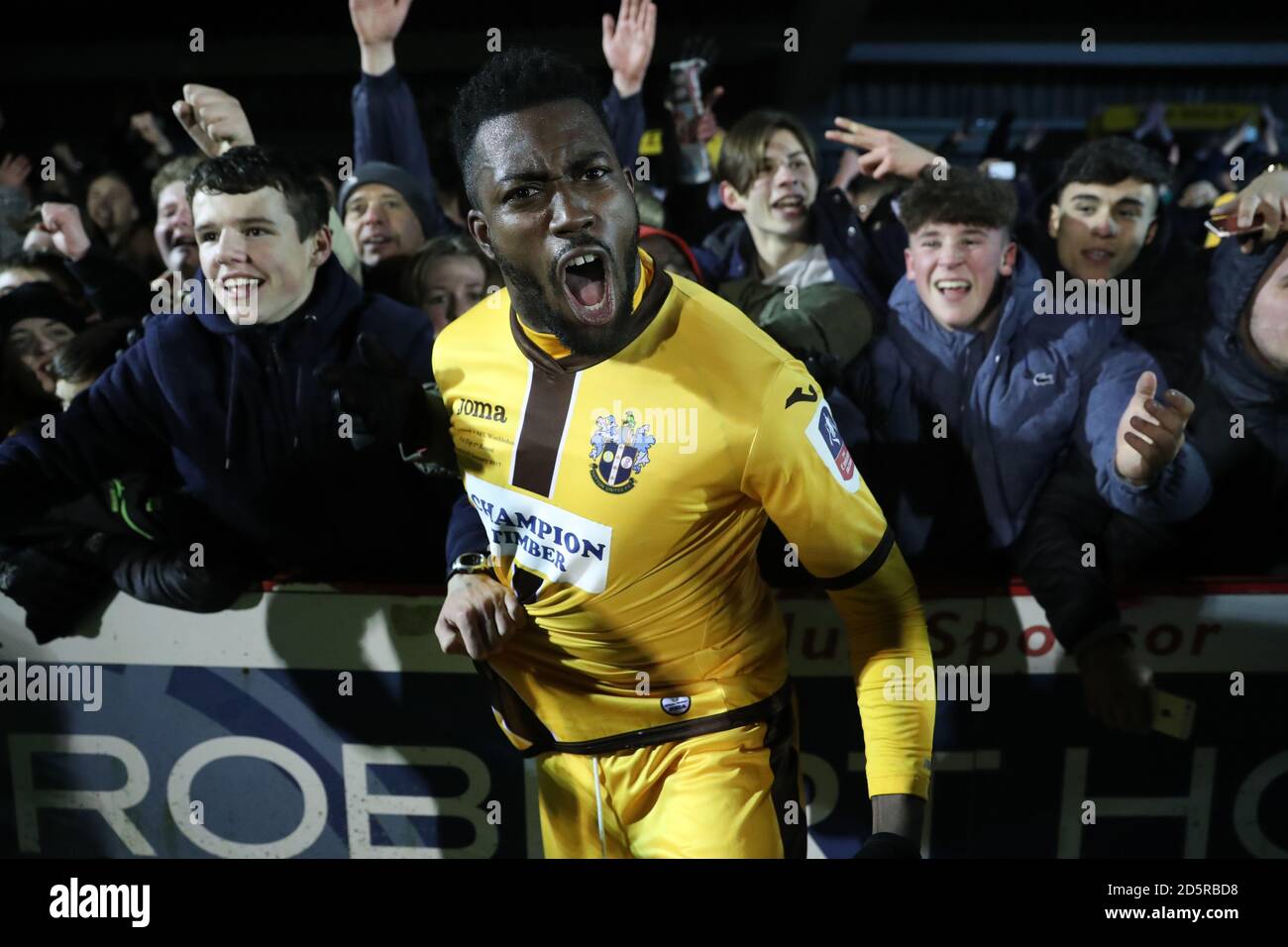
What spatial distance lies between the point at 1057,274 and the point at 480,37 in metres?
1.46

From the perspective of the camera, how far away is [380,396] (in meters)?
2.15

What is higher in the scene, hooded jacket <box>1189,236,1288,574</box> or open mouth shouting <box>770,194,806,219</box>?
open mouth shouting <box>770,194,806,219</box>

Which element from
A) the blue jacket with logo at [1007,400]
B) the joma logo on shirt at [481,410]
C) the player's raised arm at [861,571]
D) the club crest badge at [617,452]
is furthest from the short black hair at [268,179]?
the blue jacket with logo at [1007,400]

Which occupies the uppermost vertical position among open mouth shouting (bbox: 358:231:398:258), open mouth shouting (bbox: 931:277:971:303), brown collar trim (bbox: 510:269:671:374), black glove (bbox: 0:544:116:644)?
open mouth shouting (bbox: 358:231:398:258)

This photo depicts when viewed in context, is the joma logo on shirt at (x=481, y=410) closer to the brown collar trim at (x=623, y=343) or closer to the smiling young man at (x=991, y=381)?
the brown collar trim at (x=623, y=343)

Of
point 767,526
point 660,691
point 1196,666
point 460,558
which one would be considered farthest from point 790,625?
point 1196,666

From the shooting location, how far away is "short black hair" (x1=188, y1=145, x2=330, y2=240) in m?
2.35

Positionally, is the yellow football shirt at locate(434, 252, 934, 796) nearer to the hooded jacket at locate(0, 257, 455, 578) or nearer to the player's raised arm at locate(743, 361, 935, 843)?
the player's raised arm at locate(743, 361, 935, 843)

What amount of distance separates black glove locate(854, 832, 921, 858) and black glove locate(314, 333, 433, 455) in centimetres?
121

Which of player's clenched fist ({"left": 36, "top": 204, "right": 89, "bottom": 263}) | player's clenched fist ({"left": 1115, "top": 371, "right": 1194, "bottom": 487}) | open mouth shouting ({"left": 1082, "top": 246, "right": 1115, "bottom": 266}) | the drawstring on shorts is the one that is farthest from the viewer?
player's clenched fist ({"left": 36, "top": 204, "right": 89, "bottom": 263})

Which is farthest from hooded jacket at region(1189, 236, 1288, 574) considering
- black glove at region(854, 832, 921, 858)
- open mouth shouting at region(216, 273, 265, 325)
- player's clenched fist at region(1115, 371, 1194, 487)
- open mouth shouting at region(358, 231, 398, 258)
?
open mouth shouting at region(216, 273, 265, 325)

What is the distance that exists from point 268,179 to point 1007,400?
1.76 metres
